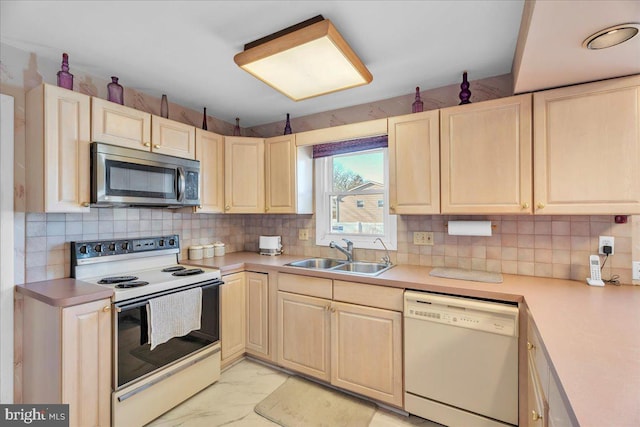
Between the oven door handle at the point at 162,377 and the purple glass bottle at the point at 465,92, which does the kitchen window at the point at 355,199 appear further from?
the oven door handle at the point at 162,377

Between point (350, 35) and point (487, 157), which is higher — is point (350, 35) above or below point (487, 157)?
above

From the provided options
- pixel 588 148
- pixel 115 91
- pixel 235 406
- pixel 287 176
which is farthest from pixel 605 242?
pixel 115 91

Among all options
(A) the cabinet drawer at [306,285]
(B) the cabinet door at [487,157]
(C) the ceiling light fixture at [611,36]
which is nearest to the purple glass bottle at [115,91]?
(A) the cabinet drawer at [306,285]

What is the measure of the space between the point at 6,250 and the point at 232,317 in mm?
1506

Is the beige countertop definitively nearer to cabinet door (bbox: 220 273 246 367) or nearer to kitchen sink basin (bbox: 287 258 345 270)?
cabinet door (bbox: 220 273 246 367)

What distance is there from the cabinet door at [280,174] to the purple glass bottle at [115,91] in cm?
121

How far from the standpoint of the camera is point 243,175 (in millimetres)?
2820

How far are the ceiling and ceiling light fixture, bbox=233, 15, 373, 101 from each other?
0.35 ft

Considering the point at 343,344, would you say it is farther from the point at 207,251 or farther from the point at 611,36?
the point at 611,36

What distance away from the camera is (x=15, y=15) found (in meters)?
1.49

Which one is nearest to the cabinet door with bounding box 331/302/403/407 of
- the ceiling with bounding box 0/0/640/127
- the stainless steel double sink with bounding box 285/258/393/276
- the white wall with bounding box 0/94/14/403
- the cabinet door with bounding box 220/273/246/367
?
the stainless steel double sink with bounding box 285/258/393/276

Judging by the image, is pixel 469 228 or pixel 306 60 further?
pixel 469 228

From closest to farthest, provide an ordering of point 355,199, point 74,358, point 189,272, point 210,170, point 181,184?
point 74,358, point 189,272, point 181,184, point 210,170, point 355,199

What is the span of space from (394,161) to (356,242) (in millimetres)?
860
